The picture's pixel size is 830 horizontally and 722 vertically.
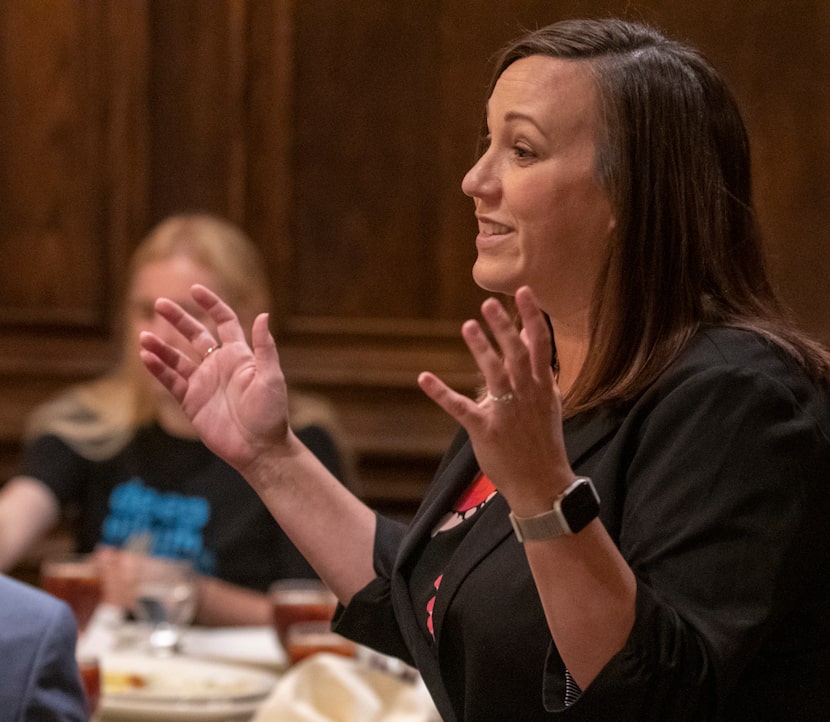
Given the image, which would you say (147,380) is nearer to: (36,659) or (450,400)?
(36,659)

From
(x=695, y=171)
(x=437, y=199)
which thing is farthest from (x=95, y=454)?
(x=695, y=171)

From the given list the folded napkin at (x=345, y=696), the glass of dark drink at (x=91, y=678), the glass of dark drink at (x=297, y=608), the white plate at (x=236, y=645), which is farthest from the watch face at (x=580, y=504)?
the white plate at (x=236, y=645)

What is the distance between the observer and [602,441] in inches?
45.3

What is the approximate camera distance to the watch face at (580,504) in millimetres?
939

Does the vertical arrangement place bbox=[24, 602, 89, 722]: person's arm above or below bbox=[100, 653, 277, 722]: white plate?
above

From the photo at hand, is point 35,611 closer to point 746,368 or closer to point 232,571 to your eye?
point 746,368

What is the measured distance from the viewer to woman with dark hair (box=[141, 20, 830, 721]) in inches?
38.1

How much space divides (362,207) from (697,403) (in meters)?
2.29

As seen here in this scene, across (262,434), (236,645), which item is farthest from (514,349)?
(236,645)

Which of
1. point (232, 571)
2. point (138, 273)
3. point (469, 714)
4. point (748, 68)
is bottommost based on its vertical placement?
point (232, 571)

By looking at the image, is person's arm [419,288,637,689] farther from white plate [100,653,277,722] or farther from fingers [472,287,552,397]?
white plate [100,653,277,722]

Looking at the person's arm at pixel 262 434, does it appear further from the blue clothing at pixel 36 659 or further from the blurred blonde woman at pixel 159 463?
the blurred blonde woman at pixel 159 463

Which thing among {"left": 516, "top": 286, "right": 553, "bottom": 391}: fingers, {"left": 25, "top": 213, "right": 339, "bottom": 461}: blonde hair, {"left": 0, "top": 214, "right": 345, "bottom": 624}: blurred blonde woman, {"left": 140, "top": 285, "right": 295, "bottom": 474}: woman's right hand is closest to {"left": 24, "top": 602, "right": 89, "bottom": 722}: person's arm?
{"left": 140, "top": 285, "right": 295, "bottom": 474}: woman's right hand

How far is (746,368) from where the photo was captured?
1.07 metres
